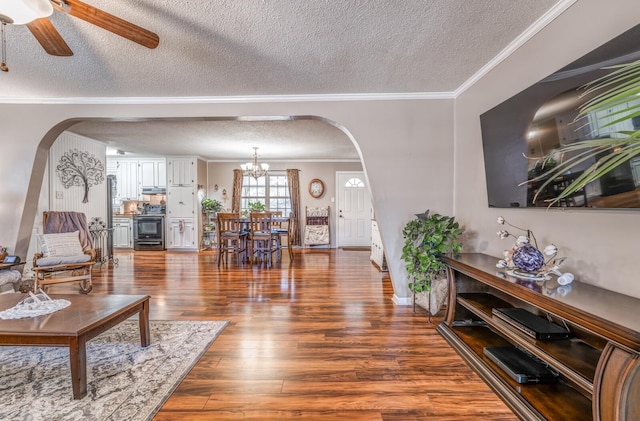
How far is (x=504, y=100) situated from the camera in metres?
2.49

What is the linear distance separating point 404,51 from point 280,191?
19.9ft

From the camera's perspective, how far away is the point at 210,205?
7.70 meters

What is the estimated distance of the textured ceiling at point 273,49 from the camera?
1.96 metres

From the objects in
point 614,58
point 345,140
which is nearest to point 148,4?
point 614,58

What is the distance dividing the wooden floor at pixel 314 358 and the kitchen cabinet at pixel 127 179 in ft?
12.5

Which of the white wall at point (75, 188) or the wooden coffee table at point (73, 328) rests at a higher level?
the white wall at point (75, 188)

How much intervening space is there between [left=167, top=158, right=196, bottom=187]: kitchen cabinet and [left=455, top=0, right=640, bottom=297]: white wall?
6467mm

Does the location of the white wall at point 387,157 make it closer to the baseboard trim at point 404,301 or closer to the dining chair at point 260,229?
the baseboard trim at point 404,301

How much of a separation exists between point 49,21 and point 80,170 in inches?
170

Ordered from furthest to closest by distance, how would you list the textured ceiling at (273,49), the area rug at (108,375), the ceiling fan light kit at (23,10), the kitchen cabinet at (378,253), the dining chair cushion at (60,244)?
1. the kitchen cabinet at (378,253)
2. the dining chair cushion at (60,244)
3. the textured ceiling at (273,49)
4. the area rug at (108,375)
5. the ceiling fan light kit at (23,10)

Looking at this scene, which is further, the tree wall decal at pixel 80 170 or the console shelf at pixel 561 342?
the tree wall decal at pixel 80 170

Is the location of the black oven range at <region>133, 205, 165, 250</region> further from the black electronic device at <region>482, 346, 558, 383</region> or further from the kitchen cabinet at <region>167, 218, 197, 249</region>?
the black electronic device at <region>482, 346, 558, 383</region>

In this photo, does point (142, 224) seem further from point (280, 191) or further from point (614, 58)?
point (614, 58)

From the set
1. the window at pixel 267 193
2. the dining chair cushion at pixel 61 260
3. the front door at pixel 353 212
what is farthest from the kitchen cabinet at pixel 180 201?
the front door at pixel 353 212
